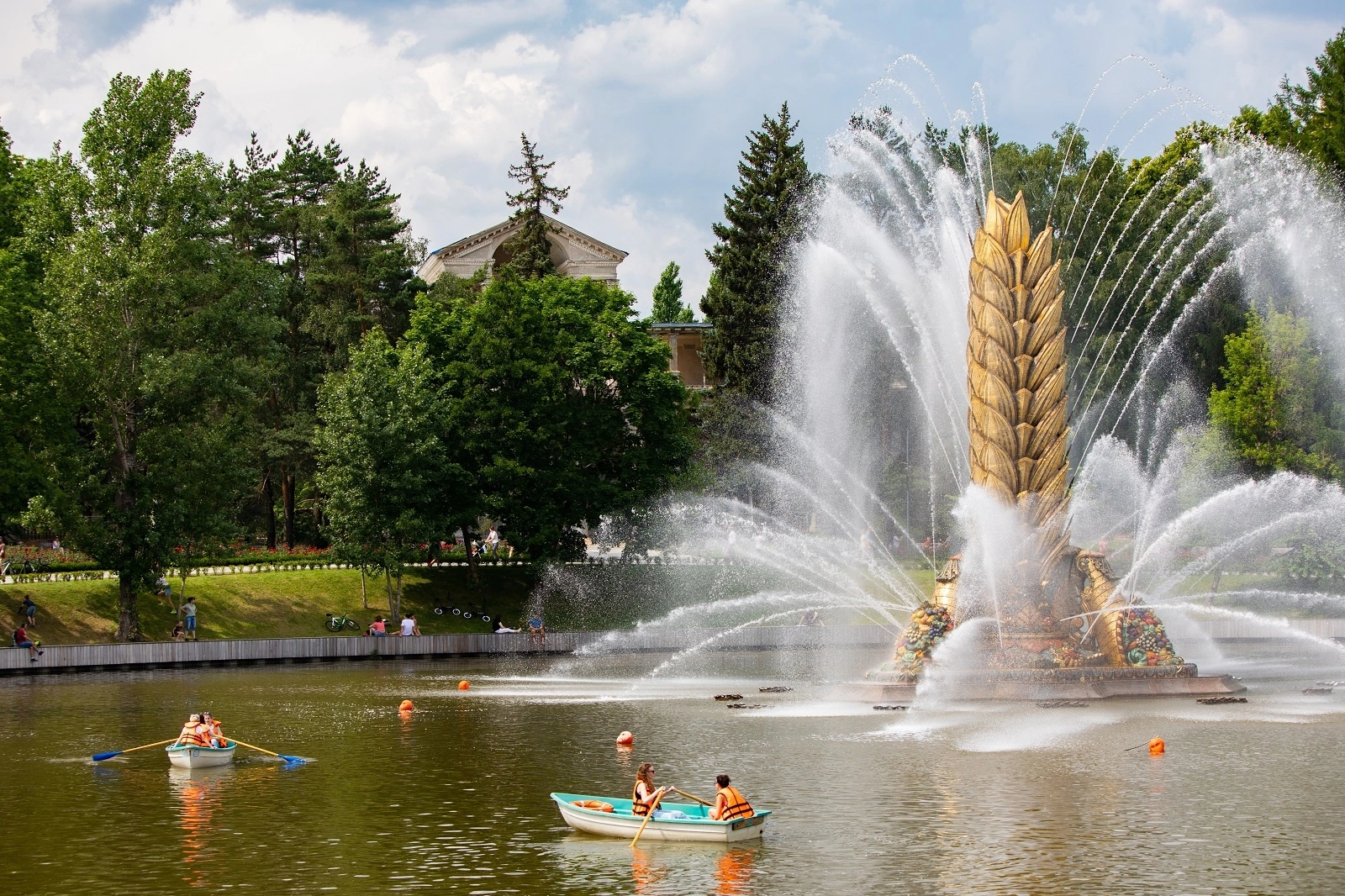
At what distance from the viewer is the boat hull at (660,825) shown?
22203 millimetres

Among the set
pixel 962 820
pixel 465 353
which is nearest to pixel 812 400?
pixel 465 353

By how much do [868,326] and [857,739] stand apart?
197 ft

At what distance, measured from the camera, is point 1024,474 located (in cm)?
3803

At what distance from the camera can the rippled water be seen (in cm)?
2012

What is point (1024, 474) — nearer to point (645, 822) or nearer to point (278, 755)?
point (645, 822)

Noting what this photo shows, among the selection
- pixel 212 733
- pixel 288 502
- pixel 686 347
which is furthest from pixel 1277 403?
pixel 686 347

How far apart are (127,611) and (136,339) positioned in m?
11.8

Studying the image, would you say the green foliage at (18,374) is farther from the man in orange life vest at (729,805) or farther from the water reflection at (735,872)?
the water reflection at (735,872)

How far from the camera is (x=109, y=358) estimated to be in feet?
199

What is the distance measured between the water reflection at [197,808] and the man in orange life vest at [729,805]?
7.67 meters

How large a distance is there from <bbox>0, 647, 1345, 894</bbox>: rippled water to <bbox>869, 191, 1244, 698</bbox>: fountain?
2.04 m

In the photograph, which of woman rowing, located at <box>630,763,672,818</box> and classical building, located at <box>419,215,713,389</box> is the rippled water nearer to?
woman rowing, located at <box>630,763,672,818</box>

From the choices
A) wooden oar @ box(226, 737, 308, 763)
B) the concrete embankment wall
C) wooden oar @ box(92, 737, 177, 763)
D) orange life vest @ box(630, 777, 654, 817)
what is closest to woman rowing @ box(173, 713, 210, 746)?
wooden oar @ box(92, 737, 177, 763)

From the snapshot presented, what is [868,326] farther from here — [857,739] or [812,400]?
[857,739]
